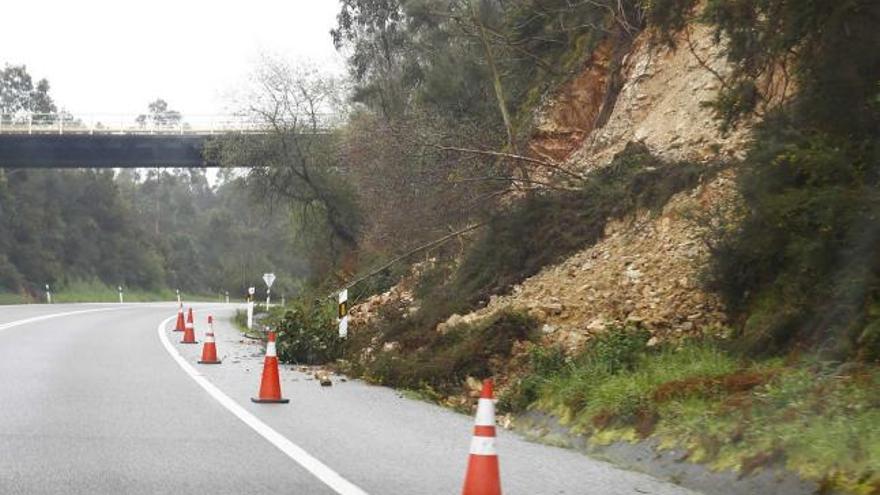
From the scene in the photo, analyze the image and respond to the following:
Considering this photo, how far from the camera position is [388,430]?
11.1 meters

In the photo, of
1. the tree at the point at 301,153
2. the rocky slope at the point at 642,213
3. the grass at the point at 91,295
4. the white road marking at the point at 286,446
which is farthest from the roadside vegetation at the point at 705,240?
the grass at the point at 91,295

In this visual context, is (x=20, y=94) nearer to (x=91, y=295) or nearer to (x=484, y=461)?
(x=91, y=295)

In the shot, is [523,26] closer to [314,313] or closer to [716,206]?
[314,313]

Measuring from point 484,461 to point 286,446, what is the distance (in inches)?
140

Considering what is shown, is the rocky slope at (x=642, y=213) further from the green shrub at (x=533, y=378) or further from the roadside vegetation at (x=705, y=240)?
the green shrub at (x=533, y=378)

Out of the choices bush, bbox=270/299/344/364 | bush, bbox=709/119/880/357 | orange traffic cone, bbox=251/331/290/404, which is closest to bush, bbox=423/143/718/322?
bush, bbox=270/299/344/364

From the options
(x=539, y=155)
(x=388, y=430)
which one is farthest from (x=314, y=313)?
(x=388, y=430)

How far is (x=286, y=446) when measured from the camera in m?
9.83

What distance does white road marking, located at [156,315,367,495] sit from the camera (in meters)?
8.00

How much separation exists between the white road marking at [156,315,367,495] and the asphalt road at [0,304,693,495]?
17 millimetres

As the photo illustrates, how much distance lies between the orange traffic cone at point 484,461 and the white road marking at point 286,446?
127cm

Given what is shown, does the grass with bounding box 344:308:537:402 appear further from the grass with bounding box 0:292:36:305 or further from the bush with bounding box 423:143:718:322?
the grass with bounding box 0:292:36:305

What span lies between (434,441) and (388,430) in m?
0.80

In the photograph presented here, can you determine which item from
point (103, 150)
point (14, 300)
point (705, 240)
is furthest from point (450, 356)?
point (14, 300)
